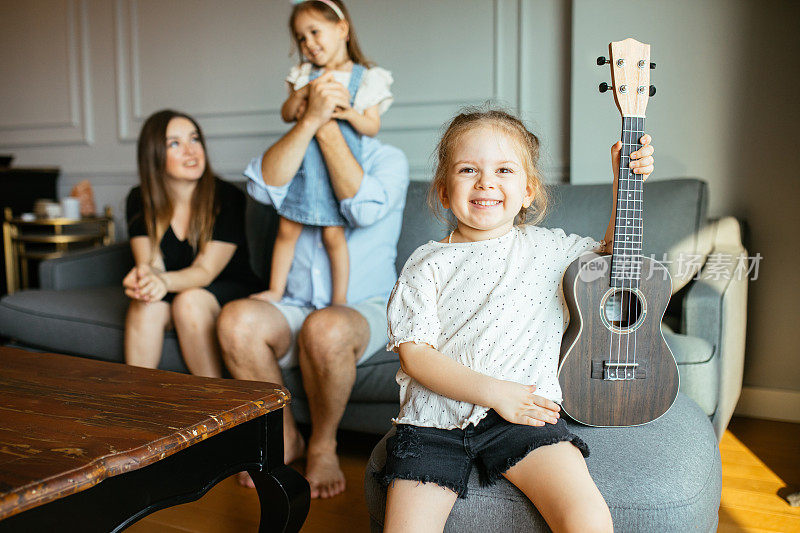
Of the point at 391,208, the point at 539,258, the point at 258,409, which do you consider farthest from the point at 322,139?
the point at 258,409

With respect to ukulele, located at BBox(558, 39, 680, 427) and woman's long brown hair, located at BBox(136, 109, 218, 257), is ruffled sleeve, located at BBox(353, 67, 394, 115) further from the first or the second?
ukulele, located at BBox(558, 39, 680, 427)

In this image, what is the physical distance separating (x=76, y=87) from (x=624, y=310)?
332 centimetres

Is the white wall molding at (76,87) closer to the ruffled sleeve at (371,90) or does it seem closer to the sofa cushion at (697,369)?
the ruffled sleeve at (371,90)

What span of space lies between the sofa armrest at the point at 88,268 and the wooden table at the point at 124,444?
1.20 meters

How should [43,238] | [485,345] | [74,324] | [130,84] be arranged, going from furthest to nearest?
1. [130,84]
2. [43,238]
3. [74,324]
4. [485,345]

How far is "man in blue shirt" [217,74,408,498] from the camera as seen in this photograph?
160 centimetres

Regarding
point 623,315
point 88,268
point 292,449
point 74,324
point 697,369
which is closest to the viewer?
point 623,315

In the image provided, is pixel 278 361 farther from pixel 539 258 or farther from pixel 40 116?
pixel 40 116

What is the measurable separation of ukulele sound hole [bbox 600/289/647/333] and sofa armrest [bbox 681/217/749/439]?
1.84 ft

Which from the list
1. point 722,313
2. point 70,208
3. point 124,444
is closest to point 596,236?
point 722,313

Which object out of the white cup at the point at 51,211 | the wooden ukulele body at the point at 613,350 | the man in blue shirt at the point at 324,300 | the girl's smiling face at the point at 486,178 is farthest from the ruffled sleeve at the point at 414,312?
the white cup at the point at 51,211

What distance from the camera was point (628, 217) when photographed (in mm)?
1134

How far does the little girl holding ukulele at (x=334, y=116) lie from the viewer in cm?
183

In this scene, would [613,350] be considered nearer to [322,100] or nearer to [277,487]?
[277,487]
